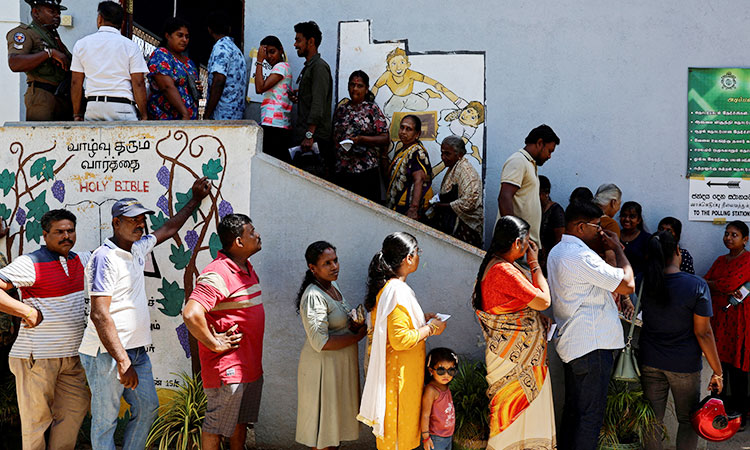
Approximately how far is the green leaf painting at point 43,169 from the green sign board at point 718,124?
5976 millimetres

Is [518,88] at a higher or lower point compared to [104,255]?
higher

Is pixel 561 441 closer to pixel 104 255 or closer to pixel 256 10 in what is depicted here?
pixel 104 255

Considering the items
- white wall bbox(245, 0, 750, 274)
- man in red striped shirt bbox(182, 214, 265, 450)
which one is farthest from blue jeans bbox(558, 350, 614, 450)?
white wall bbox(245, 0, 750, 274)

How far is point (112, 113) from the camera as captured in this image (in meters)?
5.61

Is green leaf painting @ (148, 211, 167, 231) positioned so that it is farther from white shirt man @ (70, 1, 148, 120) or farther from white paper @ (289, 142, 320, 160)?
white paper @ (289, 142, 320, 160)

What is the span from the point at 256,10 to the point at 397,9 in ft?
4.88

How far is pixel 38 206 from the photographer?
5.57m

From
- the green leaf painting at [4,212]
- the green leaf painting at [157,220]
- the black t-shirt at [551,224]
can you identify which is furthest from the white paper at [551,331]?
the green leaf painting at [4,212]

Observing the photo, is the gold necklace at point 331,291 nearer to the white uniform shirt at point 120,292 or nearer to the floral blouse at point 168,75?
the white uniform shirt at point 120,292

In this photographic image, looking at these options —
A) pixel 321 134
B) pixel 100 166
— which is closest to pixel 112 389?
pixel 100 166

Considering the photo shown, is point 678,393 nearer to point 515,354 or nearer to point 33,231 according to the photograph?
point 515,354

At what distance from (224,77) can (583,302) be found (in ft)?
12.4

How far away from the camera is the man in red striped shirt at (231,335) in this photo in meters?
4.17

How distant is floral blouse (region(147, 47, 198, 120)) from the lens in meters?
5.82
